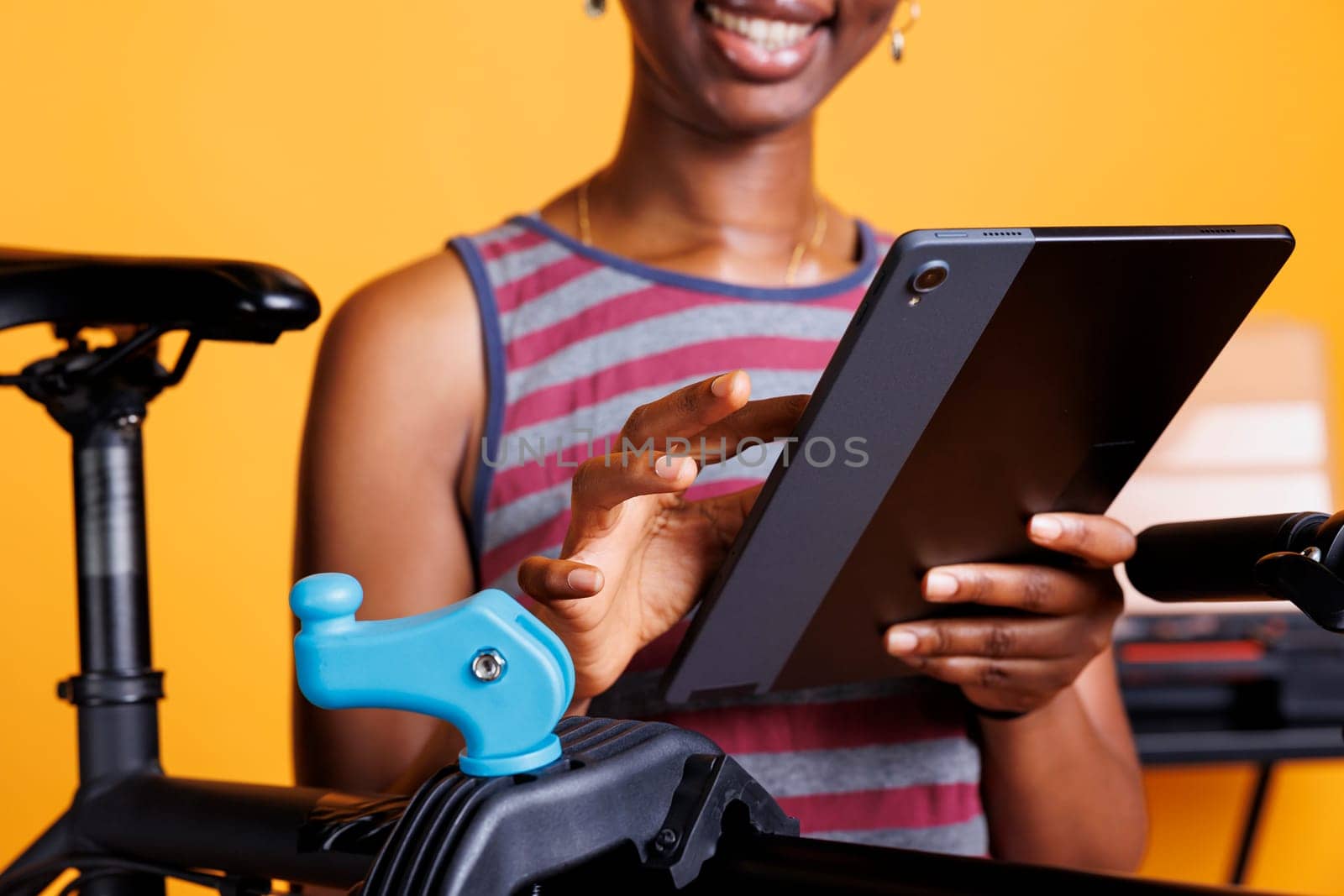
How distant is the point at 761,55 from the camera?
87 centimetres

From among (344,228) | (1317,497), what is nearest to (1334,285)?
(1317,497)

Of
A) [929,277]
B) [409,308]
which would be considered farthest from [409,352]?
[929,277]

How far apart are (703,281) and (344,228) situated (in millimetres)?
975

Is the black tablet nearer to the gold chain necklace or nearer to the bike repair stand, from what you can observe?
the bike repair stand

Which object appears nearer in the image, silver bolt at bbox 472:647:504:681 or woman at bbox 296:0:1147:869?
silver bolt at bbox 472:647:504:681

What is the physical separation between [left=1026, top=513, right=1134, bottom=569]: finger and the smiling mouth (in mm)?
388

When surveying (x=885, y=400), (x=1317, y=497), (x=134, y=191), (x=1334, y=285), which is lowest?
(x=1317, y=497)

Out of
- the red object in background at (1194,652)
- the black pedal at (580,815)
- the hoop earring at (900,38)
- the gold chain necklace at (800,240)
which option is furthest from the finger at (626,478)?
the red object in background at (1194,652)

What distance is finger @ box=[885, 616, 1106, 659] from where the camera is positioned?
0.69m

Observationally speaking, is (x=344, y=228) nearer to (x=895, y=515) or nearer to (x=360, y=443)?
(x=360, y=443)

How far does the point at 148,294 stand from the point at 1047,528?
1.50 ft

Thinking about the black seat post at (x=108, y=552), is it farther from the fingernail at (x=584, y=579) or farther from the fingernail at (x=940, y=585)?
the fingernail at (x=940, y=585)

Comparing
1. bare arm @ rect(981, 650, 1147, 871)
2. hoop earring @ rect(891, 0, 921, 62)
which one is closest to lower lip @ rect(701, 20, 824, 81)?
hoop earring @ rect(891, 0, 921, 62)

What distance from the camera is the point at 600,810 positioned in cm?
41
